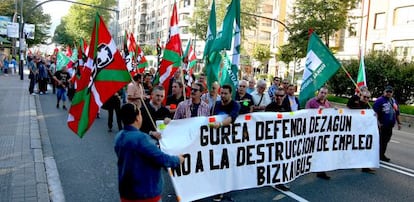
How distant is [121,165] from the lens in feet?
11.0

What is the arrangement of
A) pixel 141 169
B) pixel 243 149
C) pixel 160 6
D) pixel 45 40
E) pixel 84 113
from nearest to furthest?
pixel 141 169 < pixel 84 113 < pixel 243 149 < pixel 45 40 < pixel 160 6

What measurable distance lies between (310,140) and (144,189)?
384cm

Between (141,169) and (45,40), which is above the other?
(45,40)

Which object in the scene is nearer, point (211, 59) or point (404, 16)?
point (211, 59)

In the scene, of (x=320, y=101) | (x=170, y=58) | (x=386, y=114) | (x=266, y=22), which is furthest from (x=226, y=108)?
(x=266, y=22)

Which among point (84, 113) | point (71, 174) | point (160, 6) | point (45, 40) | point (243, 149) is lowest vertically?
point (71, 174)

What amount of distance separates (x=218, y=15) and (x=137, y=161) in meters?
42.5

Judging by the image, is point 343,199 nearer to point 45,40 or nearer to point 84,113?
point 84,113

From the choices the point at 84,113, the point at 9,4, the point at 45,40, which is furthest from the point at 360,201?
the point at 45,40

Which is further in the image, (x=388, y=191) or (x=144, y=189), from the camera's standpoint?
(x=388, y=191)

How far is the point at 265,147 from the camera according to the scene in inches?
226

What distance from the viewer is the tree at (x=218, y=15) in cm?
4420

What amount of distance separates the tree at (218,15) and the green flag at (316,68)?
37068 millimetres

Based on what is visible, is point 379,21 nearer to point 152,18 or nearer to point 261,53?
point 261,53
